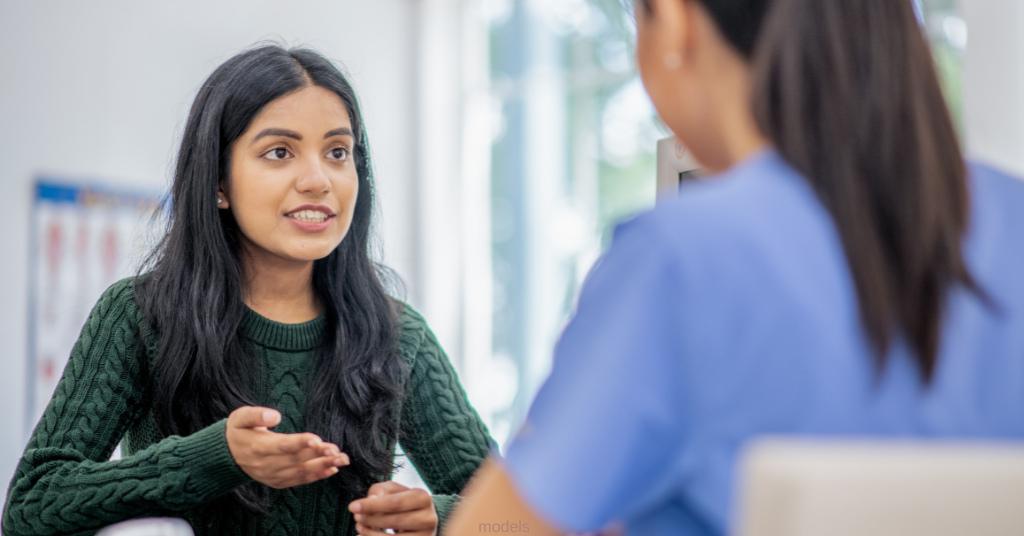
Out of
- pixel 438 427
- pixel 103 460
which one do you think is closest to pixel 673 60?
pixel 438 427

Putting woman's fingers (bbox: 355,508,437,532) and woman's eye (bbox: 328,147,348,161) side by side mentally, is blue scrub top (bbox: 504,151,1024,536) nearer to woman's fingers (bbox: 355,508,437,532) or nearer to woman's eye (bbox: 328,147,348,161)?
woman's fingers (bbox: 355,508,437,532)

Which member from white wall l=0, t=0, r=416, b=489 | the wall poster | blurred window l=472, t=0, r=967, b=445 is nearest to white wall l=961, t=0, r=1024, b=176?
white wall l=0, t=0, r=416, b=489

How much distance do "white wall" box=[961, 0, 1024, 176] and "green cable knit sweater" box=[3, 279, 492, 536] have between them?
3.87 feet

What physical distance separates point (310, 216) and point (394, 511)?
0.54 metres

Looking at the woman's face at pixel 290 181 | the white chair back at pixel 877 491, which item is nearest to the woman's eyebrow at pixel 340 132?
the woman's face at pixel 290 181

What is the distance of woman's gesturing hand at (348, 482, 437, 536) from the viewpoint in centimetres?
117

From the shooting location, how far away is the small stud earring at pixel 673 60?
64 centimetres

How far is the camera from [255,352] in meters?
1.52

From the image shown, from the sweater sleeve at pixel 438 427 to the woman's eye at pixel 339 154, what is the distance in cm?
36

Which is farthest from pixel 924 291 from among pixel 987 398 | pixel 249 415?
pixel 249 415

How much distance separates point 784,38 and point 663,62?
94mm

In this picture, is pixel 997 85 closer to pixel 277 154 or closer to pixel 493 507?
pixel 277 154

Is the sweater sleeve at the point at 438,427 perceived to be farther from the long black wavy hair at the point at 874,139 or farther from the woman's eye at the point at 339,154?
the long black wavy hair at the point at 874,139

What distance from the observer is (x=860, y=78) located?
1.94 feet
